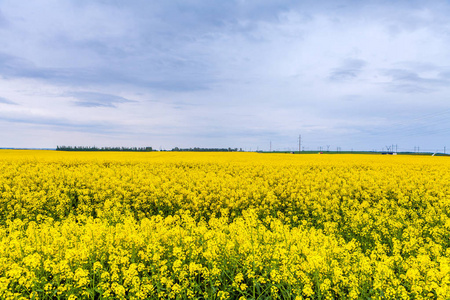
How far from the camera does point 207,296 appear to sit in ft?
11.0

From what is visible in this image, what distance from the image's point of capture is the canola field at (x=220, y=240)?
11.9 feet

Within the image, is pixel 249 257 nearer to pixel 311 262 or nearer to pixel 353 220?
pixel 311 262

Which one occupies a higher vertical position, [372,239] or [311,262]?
[311,262]

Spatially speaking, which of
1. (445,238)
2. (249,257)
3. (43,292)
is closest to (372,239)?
(445,238)

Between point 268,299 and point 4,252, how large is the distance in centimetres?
459

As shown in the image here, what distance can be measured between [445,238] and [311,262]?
237 inches

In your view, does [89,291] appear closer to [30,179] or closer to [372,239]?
[372,239]

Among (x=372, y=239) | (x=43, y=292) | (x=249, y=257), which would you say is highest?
(x=249, y=257)

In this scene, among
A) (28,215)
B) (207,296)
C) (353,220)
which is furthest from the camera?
(28,215)

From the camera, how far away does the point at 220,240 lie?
4809 millimetres

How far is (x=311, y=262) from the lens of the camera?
3854mm

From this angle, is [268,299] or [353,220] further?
[353,220]

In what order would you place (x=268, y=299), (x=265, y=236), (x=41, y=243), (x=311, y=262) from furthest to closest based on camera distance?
(x=265, y=236) → (x=41, y=243) → (x=311, y=262) → (x=268, y=299)

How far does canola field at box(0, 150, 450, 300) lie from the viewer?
3637mm
